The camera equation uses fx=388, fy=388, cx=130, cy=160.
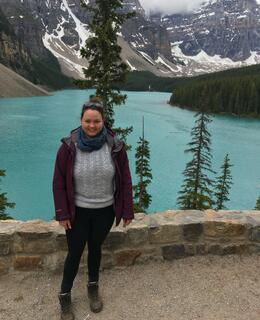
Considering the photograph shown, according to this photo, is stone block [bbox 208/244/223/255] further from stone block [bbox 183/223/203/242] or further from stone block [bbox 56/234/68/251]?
stone block [bbox 56/234/68/251]

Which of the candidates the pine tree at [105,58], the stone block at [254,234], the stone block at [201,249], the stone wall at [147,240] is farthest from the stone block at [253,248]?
the pine tree at [105,58]

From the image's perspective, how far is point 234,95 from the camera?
114438 millimetres

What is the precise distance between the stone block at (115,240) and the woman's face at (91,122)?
2293 mm

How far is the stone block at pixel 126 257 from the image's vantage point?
7012 mm

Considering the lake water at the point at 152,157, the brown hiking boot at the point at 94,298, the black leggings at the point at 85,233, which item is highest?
the black leggings at the point at 85,233

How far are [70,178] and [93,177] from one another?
0.31 m

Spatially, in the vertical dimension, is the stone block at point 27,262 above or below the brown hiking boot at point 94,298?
above

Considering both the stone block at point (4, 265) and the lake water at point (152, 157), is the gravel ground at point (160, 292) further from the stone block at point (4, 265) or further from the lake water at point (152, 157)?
the lake water at point (152, 157)

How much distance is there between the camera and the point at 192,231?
7.31 m

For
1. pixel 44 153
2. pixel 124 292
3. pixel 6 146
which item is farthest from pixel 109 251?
pixel 6 146

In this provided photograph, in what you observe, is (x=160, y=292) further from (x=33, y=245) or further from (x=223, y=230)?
(x=33, y=245)

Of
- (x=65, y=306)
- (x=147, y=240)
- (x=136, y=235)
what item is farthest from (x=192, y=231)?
(x=65, y=306)

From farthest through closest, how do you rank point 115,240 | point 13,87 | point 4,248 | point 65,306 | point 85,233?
point 13,87, point 115,240, point 4,248, point 65,306, point 85,233

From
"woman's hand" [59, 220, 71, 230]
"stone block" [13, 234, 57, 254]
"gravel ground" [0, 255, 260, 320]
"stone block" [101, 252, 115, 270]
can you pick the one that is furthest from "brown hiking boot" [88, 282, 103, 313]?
"woman's hand" [59, 220, 71, 230]
